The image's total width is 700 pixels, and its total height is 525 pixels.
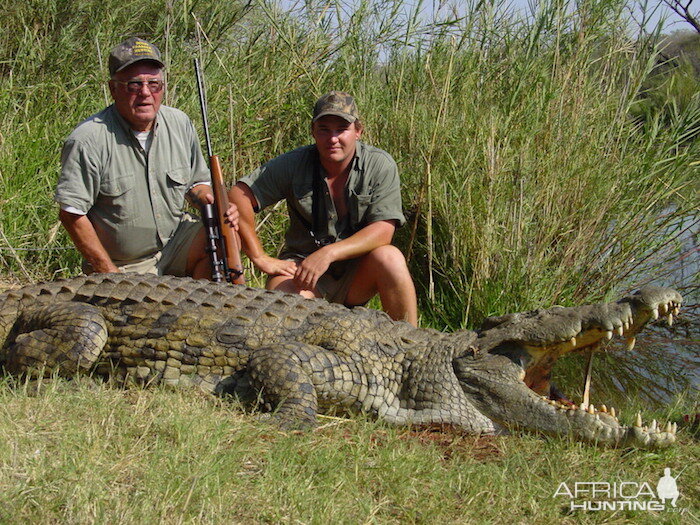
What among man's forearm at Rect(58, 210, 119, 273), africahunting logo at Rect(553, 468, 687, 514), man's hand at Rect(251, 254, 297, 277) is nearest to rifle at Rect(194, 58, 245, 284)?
man's hand at Rect(251, 254, 297, 277)

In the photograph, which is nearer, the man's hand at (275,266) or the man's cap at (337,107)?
the man's cap at (337,107)

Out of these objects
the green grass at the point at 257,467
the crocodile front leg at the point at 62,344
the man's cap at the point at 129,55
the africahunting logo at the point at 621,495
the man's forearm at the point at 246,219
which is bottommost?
the africahunting logo at the point at 621,495

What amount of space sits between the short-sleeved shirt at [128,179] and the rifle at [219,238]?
0.24 meters

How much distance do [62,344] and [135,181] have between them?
4.17 feet

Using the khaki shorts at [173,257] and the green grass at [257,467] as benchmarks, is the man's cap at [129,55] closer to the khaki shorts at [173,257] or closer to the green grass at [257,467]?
the khaki shorts at [173,257]

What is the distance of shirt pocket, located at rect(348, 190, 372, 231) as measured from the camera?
14.8ft

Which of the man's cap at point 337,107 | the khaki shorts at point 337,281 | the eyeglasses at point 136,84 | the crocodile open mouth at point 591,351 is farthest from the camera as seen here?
the khaki shorts at point 337,281

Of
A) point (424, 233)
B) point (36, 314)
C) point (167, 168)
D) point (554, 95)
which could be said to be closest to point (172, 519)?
point (36, 314)

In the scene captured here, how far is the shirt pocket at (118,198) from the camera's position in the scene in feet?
13.9

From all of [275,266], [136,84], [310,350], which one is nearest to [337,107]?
[275,266]

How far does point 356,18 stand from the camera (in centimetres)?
589

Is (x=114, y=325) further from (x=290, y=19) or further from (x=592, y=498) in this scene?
(x=290, y=19)

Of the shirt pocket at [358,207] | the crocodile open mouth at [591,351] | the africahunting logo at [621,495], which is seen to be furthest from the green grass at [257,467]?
the shirt pocket at [358,207]

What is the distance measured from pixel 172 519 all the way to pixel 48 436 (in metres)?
0.77
